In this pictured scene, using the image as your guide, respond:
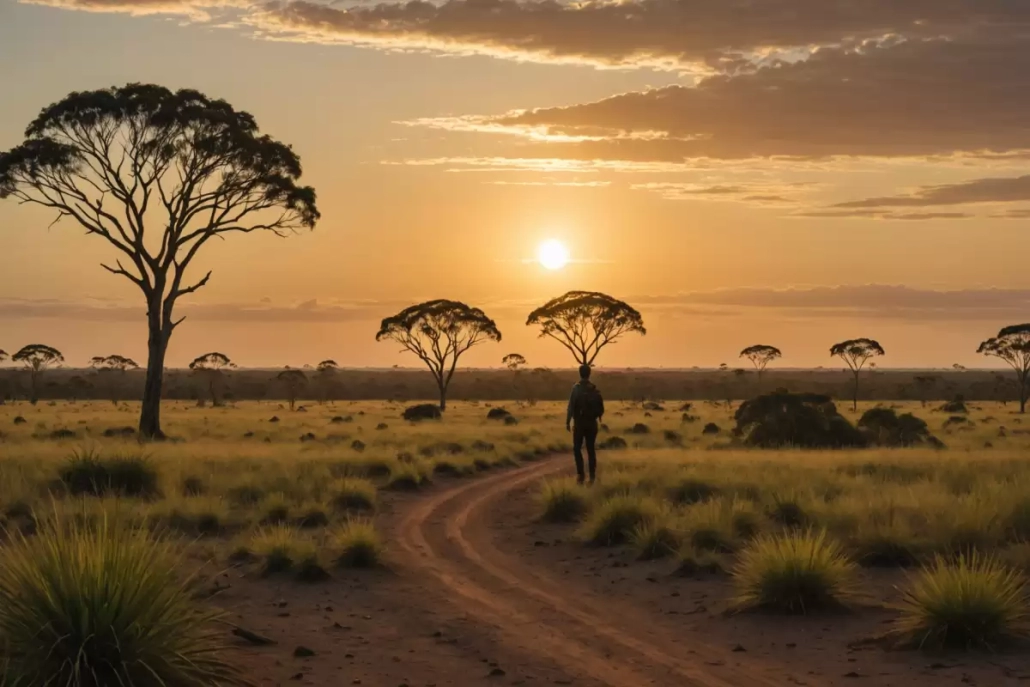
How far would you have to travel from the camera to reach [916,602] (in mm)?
9828

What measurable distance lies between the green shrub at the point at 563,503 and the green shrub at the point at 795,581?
6.98 metres

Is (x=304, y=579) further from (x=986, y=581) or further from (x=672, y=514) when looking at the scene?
(x=986, y=581)

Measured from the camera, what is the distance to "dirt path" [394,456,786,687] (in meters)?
8.77

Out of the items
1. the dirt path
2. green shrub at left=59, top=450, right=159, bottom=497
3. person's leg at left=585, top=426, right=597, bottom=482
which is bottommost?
the dirt path

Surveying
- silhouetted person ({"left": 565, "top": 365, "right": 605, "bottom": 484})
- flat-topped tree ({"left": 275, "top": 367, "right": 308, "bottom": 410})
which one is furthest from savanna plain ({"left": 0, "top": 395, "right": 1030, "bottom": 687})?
flat-topped tree ({"left": 275, "top": 367, "right": 308, "bottom": 410})

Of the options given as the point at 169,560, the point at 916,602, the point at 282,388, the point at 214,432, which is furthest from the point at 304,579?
the point at 282,388

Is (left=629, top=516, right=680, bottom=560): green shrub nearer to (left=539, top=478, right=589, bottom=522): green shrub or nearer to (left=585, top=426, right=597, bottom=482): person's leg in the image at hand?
(left=539, top=478, right=589, bottom=522): green shrub

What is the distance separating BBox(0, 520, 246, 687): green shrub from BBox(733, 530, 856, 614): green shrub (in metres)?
5.53

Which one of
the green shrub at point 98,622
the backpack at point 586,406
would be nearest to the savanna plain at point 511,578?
the green shrub at point 98,622

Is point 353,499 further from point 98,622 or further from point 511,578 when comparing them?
point 98,622

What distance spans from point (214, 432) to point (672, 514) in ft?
112

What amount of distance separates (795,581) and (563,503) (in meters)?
7.67

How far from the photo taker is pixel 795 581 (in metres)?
11.0

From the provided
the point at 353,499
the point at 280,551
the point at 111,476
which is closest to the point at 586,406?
the point at 353,499
